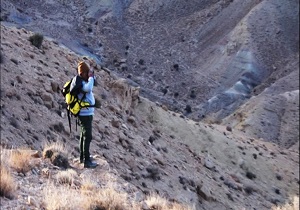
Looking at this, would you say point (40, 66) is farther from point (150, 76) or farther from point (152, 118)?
point (150, 76)

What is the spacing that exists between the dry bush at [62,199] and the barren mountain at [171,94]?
19cm

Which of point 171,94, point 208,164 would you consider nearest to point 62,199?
point 208,164

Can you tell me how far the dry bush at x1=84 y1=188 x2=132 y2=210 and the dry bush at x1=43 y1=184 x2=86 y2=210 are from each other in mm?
134

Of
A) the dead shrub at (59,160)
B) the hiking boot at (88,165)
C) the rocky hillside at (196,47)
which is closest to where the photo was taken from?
the dead shrub at (59,160)

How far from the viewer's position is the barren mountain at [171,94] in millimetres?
15562

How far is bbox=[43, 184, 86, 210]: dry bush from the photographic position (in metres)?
6.74

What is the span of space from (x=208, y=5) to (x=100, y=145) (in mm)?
52843

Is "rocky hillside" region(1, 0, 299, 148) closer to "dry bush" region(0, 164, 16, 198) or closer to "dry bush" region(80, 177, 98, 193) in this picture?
"dry bush" region(80, 177, 98, 193)

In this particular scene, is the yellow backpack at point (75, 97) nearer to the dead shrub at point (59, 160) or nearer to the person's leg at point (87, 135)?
the person's leg at point (87, 135)

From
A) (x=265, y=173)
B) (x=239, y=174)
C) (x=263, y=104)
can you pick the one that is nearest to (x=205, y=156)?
(x=239, y=174)

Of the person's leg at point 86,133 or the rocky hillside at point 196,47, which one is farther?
the rocky hillside at point 196,47

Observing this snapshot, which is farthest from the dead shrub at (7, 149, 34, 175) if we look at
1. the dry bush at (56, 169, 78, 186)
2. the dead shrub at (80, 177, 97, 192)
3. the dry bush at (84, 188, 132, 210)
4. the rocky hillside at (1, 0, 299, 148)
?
the rocky hillside at (1, 0, 299, 148)

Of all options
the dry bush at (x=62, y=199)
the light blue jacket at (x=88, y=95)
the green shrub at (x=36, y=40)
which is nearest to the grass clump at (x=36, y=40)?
the green shrub at (x=36, y=40)

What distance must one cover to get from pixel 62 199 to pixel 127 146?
10849 millimetres
